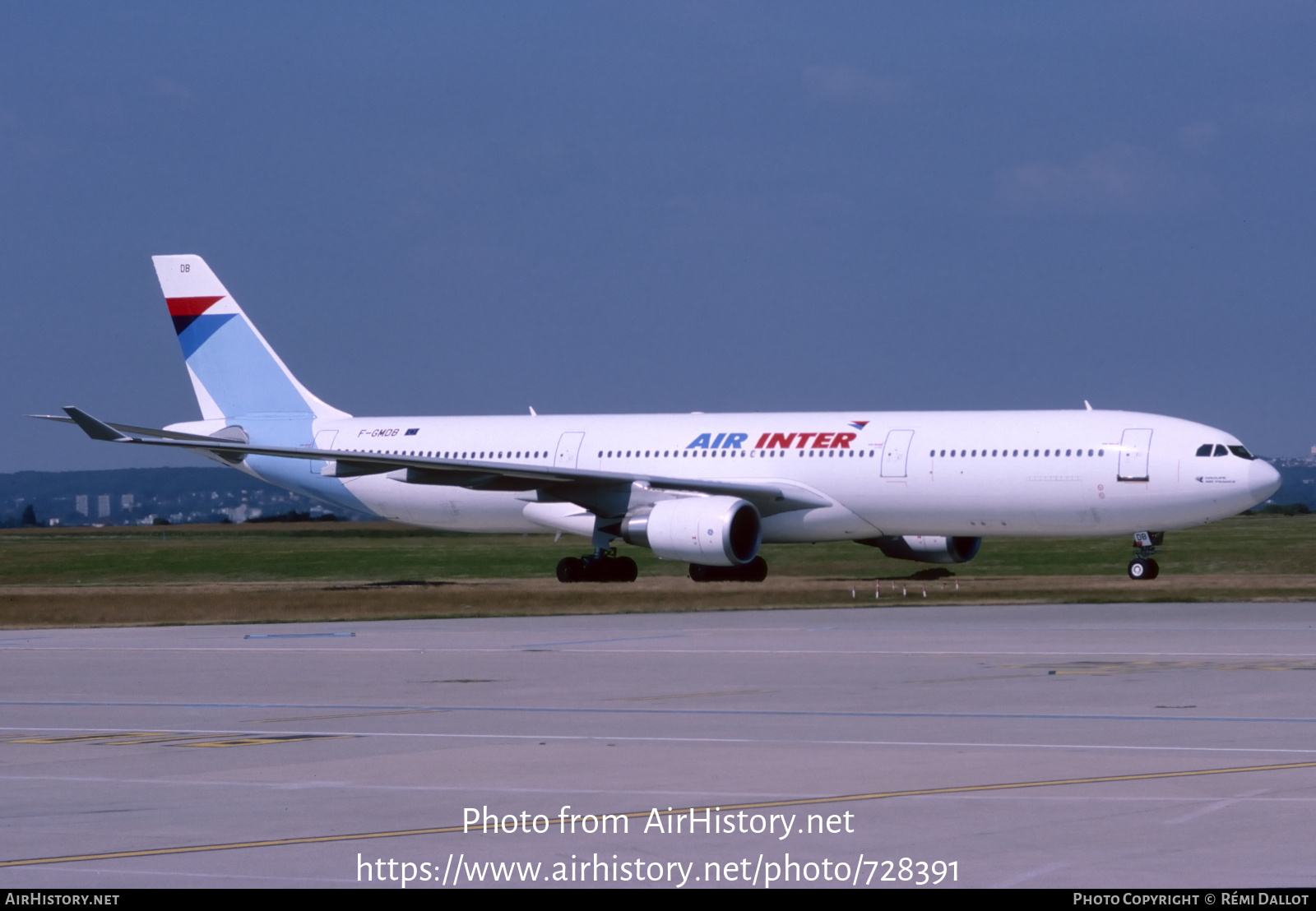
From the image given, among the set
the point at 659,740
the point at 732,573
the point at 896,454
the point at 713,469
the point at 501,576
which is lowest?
the point at 659,740

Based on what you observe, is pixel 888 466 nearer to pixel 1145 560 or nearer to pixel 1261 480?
pixel 1145 560

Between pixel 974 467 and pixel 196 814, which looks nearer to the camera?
pixel 196 814

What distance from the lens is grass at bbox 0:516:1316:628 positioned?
109 ft

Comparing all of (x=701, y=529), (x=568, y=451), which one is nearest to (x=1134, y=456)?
(x=701, y=529)

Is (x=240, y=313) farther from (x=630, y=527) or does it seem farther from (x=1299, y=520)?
(x=1299, y=520)

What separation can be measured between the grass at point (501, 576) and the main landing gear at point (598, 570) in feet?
1.84

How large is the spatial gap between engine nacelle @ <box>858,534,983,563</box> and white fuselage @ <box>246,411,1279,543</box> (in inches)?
69.2

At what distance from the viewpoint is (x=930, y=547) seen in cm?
4288

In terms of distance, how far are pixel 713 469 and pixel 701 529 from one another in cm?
422

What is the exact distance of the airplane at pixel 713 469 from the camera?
3788 centimetres

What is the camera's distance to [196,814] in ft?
34.6

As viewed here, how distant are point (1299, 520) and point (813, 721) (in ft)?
202
